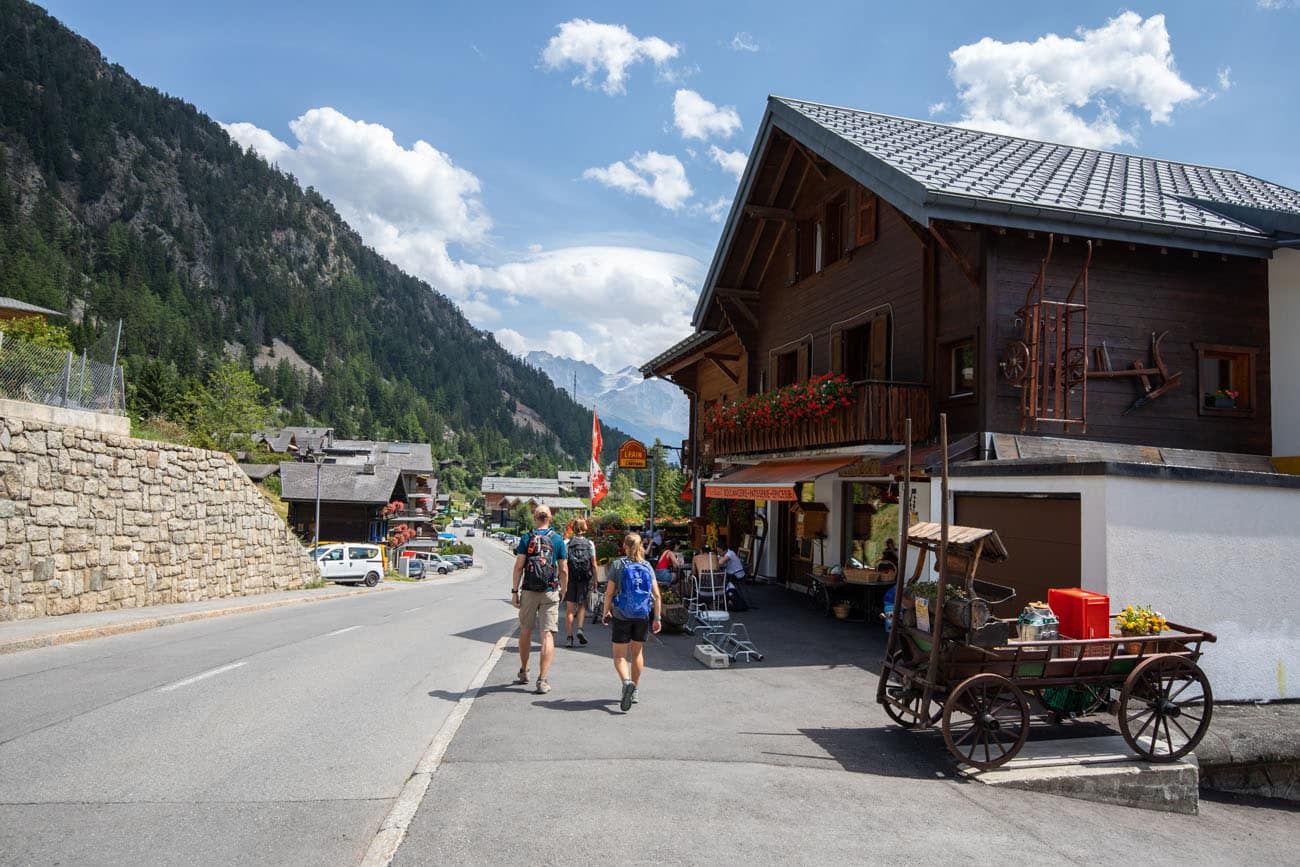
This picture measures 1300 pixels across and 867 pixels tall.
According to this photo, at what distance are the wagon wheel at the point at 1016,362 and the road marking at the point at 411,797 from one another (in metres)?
8.81

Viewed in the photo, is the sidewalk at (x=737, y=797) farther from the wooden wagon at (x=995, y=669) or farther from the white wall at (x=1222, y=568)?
the white wall at (x=1222, y=568)

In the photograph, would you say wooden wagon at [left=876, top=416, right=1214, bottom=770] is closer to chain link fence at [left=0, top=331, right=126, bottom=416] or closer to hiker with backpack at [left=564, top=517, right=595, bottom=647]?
hiker with backpack at [left=564, top=517, right=595, bottom=647]

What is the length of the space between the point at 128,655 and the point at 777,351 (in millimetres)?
14713

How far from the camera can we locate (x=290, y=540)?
1011 inches

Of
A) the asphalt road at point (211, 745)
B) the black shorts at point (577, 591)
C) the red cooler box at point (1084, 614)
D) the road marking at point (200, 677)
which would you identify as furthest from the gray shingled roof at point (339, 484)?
the red cooler box at point (1084, 614)

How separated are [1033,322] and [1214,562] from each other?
4.21 m

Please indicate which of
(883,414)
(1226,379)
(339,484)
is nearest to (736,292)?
(883,414)

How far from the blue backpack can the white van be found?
3190cm

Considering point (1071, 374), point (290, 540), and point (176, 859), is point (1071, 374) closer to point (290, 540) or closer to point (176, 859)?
point (176, 859)

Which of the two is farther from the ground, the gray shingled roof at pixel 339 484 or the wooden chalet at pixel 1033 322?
the wooden chalet at pixel 1033 322

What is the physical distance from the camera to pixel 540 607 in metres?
9.14

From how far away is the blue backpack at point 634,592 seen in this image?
8.52 meters

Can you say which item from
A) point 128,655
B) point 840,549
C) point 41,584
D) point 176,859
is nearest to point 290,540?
point 41,584

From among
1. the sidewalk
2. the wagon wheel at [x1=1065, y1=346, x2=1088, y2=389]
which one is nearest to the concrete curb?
the sidewalk
